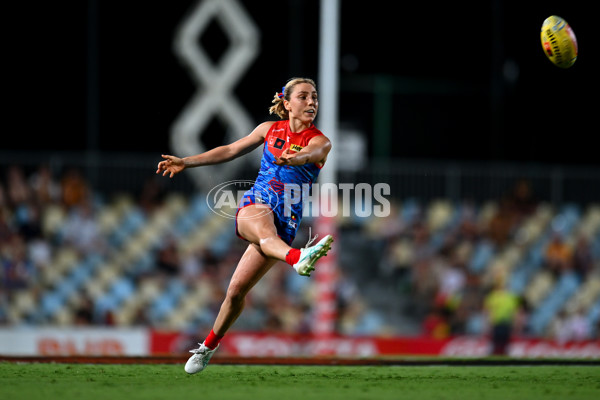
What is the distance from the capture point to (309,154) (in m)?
7.53

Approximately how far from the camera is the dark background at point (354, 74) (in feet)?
68.5

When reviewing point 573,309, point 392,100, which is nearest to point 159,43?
point 392,100

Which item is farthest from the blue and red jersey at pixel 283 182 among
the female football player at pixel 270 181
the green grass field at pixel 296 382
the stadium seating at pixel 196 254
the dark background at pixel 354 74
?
the dark background at pixel 354 74

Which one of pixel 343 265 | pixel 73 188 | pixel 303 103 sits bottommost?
pixel 343 265

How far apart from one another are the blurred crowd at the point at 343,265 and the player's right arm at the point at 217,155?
7703 mm

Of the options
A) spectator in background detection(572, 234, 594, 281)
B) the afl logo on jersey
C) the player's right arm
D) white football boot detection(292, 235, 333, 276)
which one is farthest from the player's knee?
spectator in background detection(572, 234, 594, 281)

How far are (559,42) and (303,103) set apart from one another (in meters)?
2.96

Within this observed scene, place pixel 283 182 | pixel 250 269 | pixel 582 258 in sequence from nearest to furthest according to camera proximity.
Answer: pixel 250 269, pixel 283 182, pixel 582 258

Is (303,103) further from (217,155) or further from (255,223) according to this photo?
(255,223)

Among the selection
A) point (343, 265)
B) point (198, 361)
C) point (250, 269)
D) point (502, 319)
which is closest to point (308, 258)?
point (250, 269)

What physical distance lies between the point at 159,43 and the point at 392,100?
5.46 metres

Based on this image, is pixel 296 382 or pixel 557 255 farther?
pixel 557 255

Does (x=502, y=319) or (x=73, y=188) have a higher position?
(x=73, y=188)

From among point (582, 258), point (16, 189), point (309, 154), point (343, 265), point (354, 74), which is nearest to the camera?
point (309, 154)
